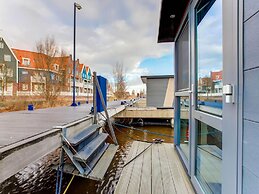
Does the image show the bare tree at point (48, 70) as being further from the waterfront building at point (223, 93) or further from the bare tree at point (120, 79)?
the waterfront building at point (223, 93)

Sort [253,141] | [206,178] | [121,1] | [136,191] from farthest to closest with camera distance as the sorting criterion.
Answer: [121,1] < [136,191] < [206,178] < [253,141]

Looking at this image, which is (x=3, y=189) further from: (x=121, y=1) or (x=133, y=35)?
(x=133, y=35)

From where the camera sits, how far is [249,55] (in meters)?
0.89

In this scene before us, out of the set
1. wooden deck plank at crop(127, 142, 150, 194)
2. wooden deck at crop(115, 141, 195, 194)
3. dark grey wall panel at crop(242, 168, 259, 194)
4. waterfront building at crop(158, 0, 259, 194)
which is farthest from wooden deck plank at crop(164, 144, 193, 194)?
dark grey wall panel at crop(242, 168, 259, 194)

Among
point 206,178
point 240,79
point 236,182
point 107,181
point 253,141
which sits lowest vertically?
point 107,181

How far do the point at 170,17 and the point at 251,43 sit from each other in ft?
7.03

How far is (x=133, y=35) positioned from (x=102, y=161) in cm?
1312

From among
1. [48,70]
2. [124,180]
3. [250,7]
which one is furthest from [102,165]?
[48,70]

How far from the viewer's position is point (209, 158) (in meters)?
1.69

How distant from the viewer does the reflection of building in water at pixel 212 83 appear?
1.44m

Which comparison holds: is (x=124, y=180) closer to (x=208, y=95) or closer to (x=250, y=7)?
(x=208, y=95)

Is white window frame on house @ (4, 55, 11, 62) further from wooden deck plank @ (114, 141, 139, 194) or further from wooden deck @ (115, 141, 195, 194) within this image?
wooden deck plank @ (114, 141, 139, 194)

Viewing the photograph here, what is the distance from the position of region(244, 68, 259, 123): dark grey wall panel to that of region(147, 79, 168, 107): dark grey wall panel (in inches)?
439

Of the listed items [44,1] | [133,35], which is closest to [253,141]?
[44,1]
